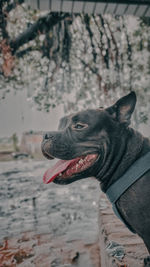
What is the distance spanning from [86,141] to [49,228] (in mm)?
3209

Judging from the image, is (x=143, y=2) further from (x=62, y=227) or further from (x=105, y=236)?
(x=62, y=227)

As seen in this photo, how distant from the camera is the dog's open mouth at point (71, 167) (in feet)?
5.69

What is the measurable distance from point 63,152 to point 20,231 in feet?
10.6

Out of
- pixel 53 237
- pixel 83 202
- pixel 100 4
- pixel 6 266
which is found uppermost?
pixel 100 4

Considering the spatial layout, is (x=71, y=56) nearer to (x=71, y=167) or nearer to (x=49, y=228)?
(x=49, y=228)

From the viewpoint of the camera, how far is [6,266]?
3.08m

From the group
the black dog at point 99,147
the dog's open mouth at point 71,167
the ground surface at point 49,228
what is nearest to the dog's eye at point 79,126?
the black dog at point 99,147

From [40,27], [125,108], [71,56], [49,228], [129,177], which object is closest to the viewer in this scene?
[129,177]

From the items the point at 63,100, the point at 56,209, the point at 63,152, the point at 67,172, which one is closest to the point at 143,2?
the point at 63,152

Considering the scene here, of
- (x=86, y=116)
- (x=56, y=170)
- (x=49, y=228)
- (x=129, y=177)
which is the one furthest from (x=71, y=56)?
(x=129, y=177)

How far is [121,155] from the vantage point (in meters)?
1.75

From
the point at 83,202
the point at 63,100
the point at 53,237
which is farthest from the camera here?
the point at 63,100

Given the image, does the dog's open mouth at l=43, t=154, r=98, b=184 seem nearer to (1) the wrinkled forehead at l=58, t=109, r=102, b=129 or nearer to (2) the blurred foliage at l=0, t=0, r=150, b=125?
(1) the wrinkled forehead at l=58, t=109, r=102, b=129

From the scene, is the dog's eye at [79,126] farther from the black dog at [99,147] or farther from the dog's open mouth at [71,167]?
the dog's open mouth at [71,167]
